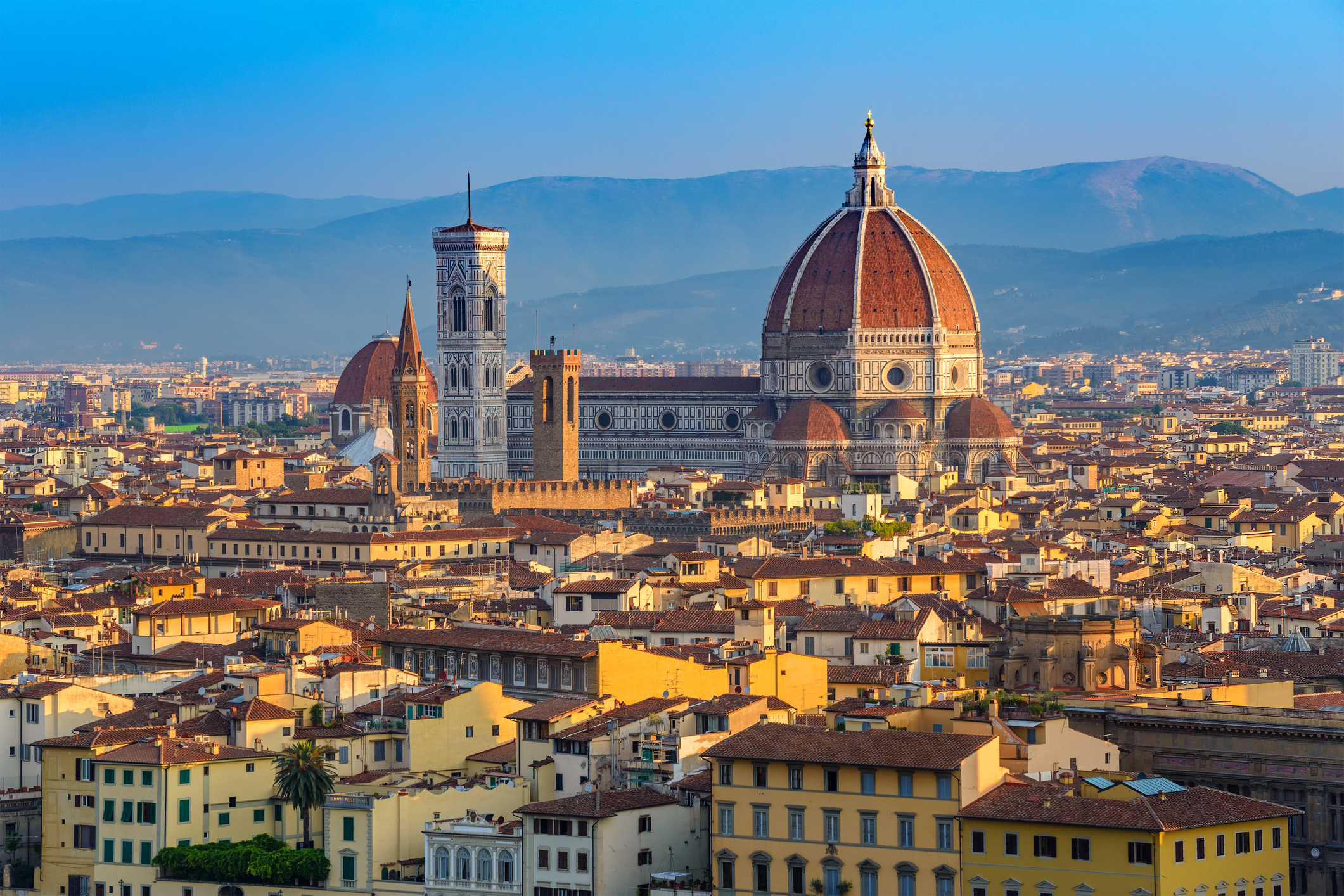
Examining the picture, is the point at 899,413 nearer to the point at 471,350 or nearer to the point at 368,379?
the point at 471,350

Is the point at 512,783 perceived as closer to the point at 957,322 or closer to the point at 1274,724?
the point at 1274,724

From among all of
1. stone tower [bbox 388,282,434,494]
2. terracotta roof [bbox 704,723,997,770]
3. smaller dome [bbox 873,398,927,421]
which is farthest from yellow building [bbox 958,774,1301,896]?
smaller dome [bbox 873,398,927,421]

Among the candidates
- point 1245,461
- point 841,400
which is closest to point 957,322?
point 841,400

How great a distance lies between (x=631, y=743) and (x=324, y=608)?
22664 mm

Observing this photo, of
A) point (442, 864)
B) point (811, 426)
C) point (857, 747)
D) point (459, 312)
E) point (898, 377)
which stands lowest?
point (442, 864)

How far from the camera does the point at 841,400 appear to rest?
149 metres

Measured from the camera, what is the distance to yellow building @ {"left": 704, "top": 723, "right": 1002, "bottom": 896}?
36406mm

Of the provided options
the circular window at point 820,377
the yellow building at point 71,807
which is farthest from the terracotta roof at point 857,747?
the circular window at point 820,377

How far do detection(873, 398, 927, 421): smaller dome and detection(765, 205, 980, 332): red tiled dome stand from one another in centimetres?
458

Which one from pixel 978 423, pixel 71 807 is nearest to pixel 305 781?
pixel 71 807

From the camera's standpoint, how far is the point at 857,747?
37.7 metres

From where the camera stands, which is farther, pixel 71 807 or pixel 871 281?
pixel 871 281

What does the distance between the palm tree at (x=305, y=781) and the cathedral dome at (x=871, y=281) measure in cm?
10750

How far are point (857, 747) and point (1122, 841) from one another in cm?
427
